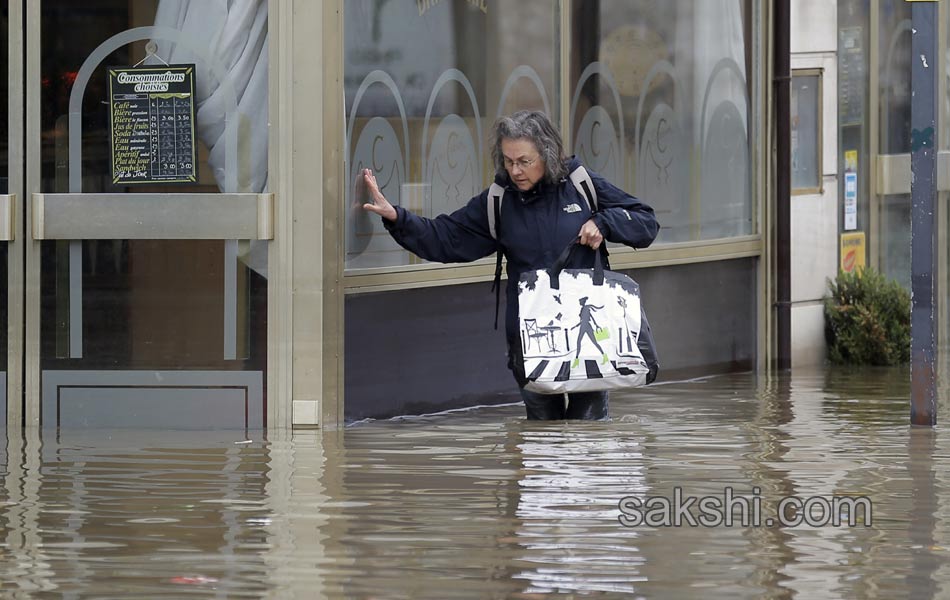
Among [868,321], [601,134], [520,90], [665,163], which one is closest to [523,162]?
[520,90]

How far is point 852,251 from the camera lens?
11.5 metres

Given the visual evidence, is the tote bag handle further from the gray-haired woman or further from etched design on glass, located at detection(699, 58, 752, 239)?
etched design on glass, located at detection(699, 58, 752, 239)

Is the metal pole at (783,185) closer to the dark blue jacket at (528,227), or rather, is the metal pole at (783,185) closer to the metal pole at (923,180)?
the metal pole at (923,180)

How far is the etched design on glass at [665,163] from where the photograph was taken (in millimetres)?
10062

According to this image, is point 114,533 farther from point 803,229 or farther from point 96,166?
point 803,229

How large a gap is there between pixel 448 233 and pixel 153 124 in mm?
1473

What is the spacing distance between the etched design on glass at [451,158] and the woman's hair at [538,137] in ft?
4.66

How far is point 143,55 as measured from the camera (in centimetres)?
759

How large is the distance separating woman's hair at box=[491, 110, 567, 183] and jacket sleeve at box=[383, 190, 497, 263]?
0.91 feet

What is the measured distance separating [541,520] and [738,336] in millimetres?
5646

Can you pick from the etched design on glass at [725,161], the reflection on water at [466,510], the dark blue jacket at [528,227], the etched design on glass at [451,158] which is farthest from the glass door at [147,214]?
the etched design on glass at [725,161]

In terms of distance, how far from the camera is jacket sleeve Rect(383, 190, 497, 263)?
284 inches

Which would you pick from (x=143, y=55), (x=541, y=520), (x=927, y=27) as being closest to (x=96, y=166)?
(x=143, y=55)

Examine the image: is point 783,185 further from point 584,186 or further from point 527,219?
point 527,219
